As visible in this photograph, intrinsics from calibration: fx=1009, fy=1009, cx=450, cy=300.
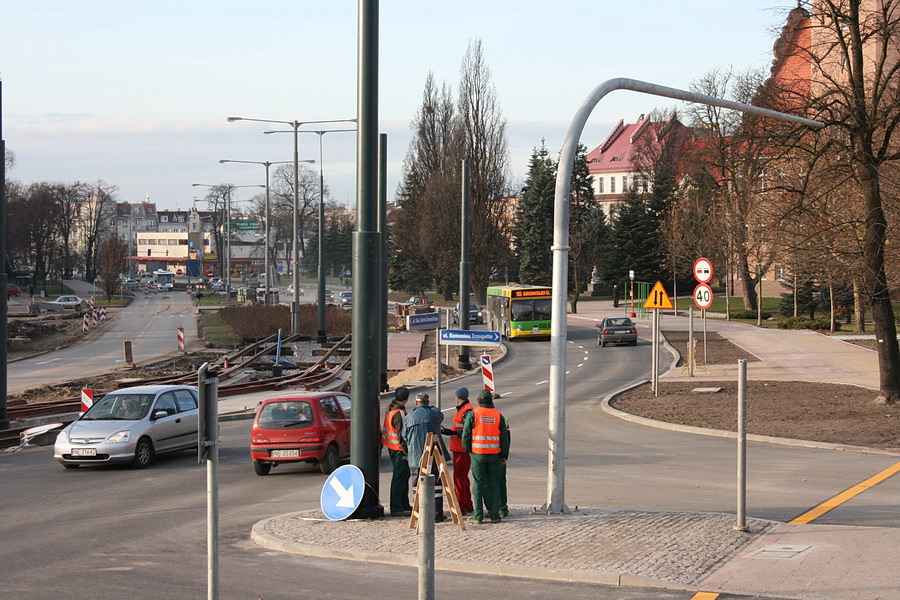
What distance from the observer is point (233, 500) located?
14734 millimetres

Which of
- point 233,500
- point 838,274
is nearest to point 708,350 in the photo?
point 838,274

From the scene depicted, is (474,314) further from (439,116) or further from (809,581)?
(809,581)

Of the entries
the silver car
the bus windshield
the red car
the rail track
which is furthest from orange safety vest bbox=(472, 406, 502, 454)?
the bus windshield

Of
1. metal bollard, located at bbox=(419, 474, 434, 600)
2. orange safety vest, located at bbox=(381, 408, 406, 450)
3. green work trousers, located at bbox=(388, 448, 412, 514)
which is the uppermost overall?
metal bollard, located at bbox=(419, 474, 434, 600)

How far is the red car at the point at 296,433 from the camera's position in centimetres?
1691

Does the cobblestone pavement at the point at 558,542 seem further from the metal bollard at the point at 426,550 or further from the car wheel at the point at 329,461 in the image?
the car wheel at the point at 329,461

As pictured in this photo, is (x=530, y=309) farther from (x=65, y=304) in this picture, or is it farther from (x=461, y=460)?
(x=65, y=304)

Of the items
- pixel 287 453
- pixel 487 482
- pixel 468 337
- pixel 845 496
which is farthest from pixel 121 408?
pixel 845 496

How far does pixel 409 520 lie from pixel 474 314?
56453 millimetres

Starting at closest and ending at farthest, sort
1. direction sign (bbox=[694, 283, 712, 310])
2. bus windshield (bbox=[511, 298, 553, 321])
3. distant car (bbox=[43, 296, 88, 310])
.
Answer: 1. direction sign (bbox=[694, 283, 712, 310])
2. bus windshield (bbox=[511, 298, 553, 321])
3. distant car (bbox=[43, 296, 88, 310])

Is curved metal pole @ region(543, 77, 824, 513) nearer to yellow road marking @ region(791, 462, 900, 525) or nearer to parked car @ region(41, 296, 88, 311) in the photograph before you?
yellow road marking @ region(791, 462, 900, 525)

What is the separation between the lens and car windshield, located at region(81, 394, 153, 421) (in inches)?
728

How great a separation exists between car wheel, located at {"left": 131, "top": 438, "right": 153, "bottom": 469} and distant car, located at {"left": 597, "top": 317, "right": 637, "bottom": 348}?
32658 mm

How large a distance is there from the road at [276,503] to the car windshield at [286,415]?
3.06ft
